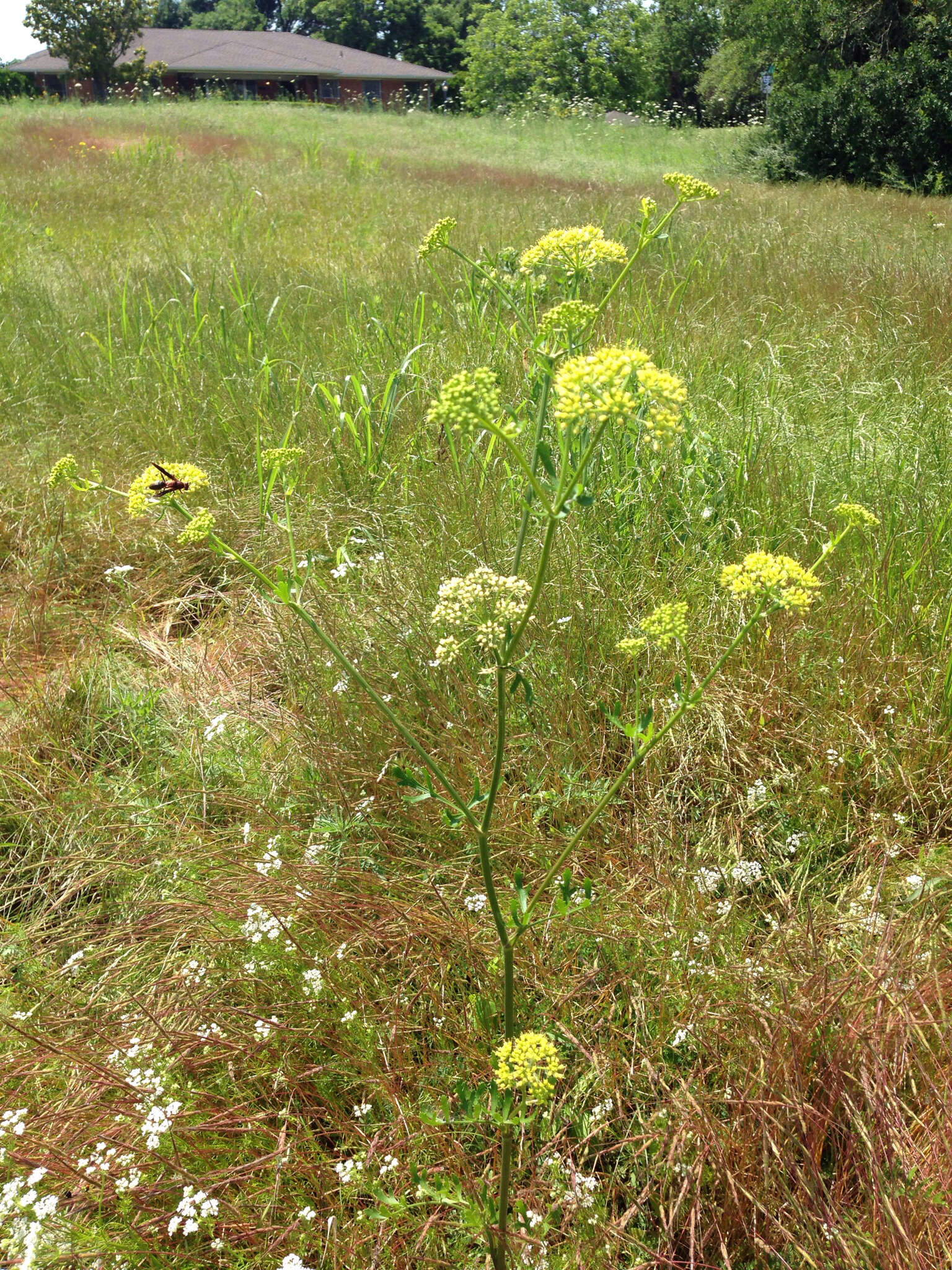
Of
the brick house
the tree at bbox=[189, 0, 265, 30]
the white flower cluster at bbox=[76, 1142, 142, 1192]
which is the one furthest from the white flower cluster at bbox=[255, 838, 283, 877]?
the tree at bbox=[189, 0, 265, 30]

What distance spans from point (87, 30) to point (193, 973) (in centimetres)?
4146

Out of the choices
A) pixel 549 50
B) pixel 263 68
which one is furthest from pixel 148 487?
pixel 263 68

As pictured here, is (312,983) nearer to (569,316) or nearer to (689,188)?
(569,316)

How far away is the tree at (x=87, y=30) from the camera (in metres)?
31.7

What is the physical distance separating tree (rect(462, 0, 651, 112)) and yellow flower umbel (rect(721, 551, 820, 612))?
38.9 meters

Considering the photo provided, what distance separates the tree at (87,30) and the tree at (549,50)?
45.9 feet

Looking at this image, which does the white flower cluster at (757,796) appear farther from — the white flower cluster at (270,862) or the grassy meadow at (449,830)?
the white flower cluster at (270,862)

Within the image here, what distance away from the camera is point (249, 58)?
1622 inches

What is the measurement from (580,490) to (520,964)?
1.00 metres

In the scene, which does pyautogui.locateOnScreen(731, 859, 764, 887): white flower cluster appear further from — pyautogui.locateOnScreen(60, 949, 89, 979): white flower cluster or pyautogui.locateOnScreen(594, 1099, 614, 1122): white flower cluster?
pyautogui.locateOnScreen(60, 949, 89, 979): white flower cluster

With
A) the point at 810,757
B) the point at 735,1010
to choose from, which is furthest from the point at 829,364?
the point at 735,1010

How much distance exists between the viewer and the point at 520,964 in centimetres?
163

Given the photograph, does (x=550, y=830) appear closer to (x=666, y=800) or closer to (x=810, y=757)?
(x=666, y=800)

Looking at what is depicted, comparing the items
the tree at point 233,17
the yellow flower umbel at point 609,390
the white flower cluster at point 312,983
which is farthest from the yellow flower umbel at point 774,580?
the tree at point 233,17
